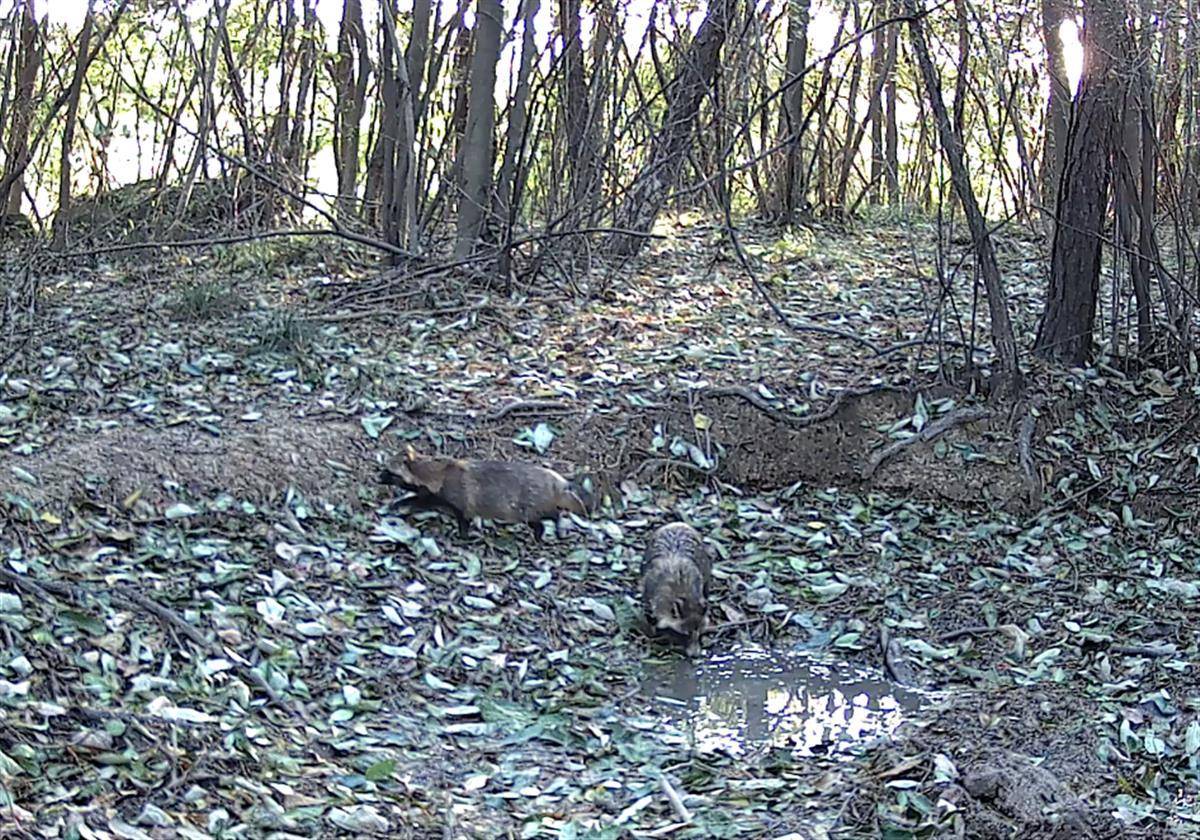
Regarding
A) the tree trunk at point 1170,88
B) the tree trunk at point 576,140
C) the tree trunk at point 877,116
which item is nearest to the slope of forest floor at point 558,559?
the tree trunk at point 576,140

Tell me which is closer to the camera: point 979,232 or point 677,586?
point 677,586

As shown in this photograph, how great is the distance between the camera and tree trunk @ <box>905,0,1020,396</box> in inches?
283

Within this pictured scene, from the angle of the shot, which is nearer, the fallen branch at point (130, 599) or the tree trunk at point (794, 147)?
the fallen branch at point (130, 599)

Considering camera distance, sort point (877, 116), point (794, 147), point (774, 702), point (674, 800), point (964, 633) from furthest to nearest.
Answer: point (877, 116), point (794, 147), point (964, 633), point (774, 702), point (674, 800)

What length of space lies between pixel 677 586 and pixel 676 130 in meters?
4.20

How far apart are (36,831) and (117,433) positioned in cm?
296

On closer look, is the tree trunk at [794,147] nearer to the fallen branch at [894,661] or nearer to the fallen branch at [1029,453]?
the fallen branch at [1029,453]

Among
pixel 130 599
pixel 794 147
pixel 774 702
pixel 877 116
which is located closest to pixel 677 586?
pixel 774 702

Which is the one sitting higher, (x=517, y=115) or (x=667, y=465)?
(x=517, y=115)

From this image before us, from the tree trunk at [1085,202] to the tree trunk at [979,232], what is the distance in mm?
423

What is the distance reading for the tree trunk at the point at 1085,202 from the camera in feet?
23.3

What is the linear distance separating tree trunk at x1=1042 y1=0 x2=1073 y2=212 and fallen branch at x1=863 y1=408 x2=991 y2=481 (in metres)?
1.62

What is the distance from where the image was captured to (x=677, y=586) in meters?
5.47

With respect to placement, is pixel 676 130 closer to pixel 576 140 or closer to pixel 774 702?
pixel 576 140
